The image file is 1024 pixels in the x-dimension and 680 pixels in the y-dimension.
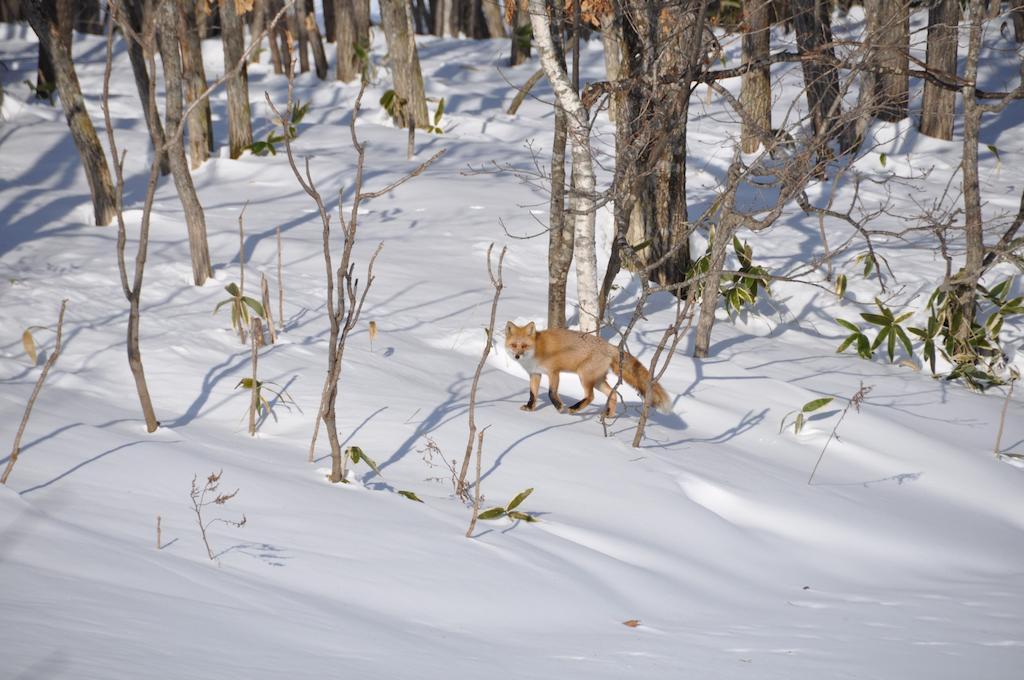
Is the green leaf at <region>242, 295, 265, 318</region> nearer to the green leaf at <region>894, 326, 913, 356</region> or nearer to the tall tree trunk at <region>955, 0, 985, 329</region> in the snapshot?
the green leaf at <region>894, 326, 913, 356</region>

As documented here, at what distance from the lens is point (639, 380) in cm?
692

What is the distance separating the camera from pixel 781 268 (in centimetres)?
1112

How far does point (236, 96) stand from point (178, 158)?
236 inches

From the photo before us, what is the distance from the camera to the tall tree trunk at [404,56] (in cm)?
1466

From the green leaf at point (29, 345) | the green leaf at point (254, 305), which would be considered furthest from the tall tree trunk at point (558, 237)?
the green leaf at point (29, 345)

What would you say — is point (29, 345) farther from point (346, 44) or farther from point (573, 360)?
point (346, 44)

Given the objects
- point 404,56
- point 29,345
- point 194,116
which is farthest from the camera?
point 404,56

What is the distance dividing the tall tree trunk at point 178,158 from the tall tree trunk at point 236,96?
4678 millimetres

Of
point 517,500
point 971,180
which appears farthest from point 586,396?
point 971,180

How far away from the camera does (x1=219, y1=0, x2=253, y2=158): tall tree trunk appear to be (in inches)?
509

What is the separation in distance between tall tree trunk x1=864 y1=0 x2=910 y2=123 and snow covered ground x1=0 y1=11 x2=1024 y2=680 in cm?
138

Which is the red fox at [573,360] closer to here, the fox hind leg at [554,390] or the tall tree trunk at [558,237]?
the fox hind leg at [554,390]

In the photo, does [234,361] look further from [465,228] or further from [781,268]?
[781,268]

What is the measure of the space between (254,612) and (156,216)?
316 inches
